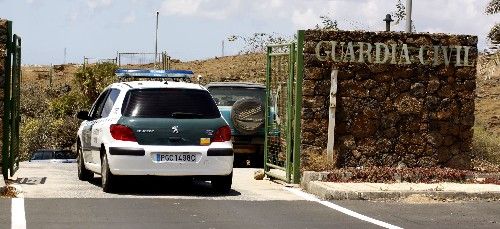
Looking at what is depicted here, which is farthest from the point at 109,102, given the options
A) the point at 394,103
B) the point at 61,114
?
the point at 61,114

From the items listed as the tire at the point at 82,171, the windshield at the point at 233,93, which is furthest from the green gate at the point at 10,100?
the windshield at the point at 233,93

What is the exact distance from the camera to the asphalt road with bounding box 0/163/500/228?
12898mm

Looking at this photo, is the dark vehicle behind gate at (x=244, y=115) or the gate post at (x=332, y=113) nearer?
the gate post at (x=332, y=113)

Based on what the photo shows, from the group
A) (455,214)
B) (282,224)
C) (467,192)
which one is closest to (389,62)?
(467,192)

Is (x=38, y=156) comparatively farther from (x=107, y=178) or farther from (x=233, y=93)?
(x=107, y=178)

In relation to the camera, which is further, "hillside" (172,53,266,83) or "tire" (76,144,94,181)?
"hillside" (172,53,266,83)

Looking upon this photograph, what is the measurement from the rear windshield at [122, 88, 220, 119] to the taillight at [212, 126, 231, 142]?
0.34 metres

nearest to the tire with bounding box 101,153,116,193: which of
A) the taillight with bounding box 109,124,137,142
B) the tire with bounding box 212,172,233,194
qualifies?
the taillight with bounding box 109,124,137,142

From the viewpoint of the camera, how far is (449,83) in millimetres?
19359

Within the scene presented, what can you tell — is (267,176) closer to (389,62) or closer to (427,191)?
(389,62)

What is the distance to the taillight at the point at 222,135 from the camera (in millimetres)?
16359

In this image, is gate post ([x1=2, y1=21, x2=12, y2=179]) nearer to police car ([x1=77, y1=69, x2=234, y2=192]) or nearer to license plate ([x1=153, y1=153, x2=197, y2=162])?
police car ([x1=77, y1=69, x2=234, y2=192])

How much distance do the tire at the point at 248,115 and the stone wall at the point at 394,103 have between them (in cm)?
419

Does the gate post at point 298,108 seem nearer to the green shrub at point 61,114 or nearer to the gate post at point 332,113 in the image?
the gate post at point 332,113
